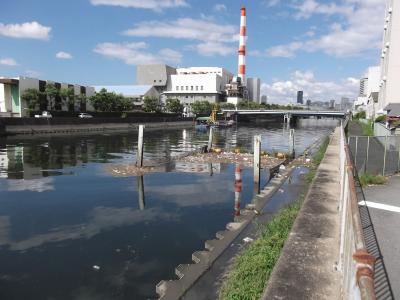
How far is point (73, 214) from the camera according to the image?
15.4 m

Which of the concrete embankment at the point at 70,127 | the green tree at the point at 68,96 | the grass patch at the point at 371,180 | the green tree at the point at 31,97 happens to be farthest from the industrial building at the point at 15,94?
the grass patch at the point at 371,180

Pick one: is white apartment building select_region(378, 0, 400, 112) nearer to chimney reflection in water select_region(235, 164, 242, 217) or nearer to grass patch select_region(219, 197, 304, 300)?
chimney reflection in water select_region(235, 164, 242, 217)

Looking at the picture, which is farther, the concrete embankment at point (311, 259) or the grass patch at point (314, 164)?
the grass patch at point (314, 164)

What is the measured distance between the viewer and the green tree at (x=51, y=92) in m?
72.9

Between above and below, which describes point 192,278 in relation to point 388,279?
below

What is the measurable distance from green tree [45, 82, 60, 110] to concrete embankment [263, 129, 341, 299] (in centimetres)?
6986

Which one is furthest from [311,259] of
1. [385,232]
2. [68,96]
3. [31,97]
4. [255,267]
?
[68,96]

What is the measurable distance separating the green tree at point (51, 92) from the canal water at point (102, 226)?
166 ft

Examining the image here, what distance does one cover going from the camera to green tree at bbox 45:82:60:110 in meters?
72.9

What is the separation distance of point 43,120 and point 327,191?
54.6 metres

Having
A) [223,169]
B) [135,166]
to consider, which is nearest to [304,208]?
[223,169]

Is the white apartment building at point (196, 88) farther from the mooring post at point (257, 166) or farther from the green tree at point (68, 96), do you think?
the mooring post at point (257, 166)

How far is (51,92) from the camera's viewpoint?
2886 inches

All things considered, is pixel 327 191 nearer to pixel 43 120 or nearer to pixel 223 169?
pixel 223 169
